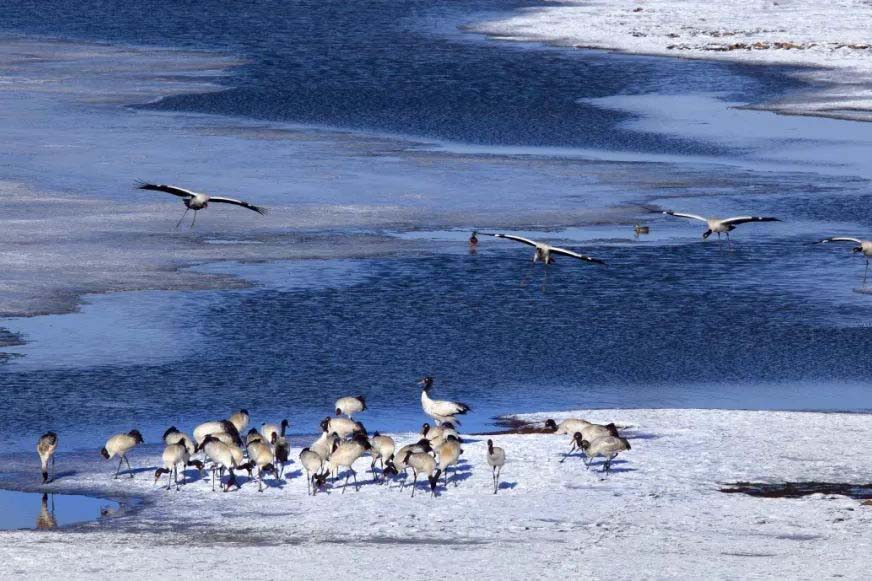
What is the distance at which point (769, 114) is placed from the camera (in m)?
37.2

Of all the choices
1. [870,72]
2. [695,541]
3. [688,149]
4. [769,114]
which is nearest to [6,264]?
[695,541]

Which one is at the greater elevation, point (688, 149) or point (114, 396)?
point (688, 149)

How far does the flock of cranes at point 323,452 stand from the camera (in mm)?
12953

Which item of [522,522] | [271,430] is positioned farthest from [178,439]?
[522,522]

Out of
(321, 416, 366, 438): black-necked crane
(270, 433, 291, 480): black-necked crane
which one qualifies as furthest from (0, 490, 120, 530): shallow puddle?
(321, 416, 366, 438): black-necked crane

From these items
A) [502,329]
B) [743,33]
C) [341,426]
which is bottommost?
[341,426]

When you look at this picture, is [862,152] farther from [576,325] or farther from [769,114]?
[576,325]

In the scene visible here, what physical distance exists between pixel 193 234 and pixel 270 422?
29.6ft

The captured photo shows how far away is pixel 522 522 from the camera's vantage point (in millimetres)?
12320

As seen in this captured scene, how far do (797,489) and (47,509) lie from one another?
558cm

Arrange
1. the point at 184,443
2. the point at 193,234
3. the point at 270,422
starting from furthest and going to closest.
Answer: the point at 193,234
the point at 270,422
the point at 184,443

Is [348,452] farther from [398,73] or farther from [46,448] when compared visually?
[398,73]

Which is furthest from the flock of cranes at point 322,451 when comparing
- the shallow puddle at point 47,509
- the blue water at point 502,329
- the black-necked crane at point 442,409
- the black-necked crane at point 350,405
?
the blue water at point 502,329

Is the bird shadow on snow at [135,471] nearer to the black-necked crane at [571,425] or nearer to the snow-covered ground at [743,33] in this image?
the black-necked crane at [571,425]
